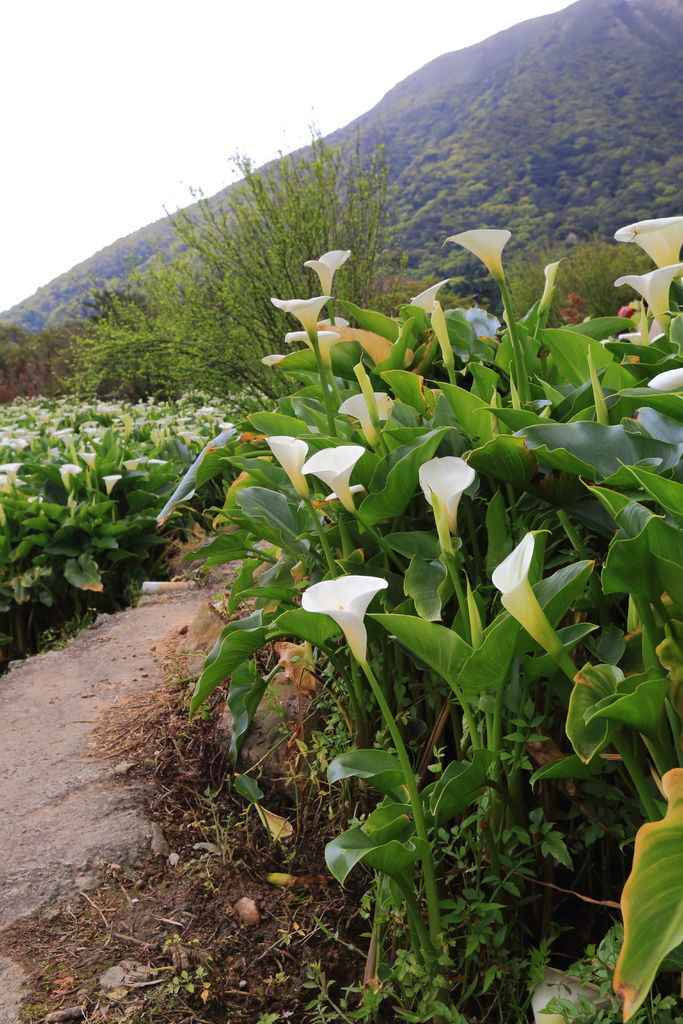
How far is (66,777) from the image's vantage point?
2.18m

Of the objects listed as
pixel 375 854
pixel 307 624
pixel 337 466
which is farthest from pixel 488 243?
pixel 375 854

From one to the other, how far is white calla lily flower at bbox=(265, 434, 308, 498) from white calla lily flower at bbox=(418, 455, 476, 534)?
23cm

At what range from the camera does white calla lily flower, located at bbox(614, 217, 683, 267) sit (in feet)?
3.84

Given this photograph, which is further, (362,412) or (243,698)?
(243,698)

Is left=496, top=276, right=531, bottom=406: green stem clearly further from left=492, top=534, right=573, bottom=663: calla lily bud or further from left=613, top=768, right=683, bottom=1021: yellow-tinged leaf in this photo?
left=613, top=768, right=683, bottom=1021: yellow-tinged leaf

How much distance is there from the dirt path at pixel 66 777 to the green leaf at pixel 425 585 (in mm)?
1128

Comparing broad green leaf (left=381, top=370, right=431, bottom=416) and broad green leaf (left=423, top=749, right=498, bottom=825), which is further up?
broad green leaf (left=381, top=370, right=431, bottom=416)

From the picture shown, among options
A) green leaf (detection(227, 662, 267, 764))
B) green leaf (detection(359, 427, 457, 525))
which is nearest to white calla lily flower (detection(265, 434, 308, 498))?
green leaf (detection(359, 427, 457, 525))

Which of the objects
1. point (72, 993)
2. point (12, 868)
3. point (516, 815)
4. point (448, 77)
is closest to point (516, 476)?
point (516, 815)

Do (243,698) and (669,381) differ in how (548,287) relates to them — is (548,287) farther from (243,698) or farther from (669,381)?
(243,698)

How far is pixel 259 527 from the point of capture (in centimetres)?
144

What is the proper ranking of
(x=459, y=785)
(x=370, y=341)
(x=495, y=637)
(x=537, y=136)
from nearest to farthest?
1. (x=495, y=637)
2. (x=459, y=785)
3. (x=370, y=341)
4. (x=537, y=136)

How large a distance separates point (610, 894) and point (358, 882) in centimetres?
60

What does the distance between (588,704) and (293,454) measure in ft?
1.93
